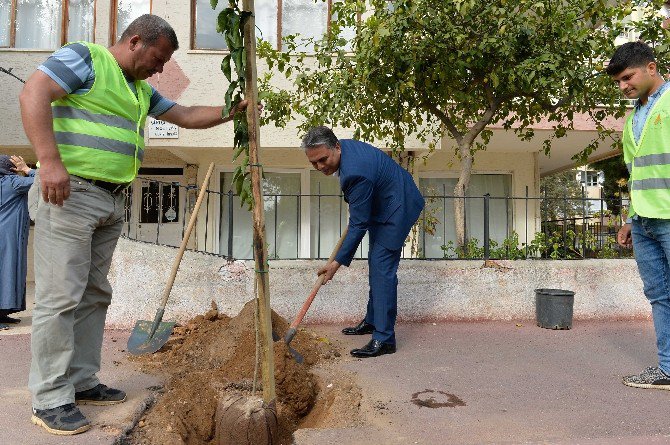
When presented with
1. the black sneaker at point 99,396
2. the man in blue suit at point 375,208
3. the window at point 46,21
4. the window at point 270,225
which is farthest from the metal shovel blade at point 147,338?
the window at point 46,21

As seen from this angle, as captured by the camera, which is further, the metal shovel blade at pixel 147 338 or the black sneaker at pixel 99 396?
the metal shovel blade at pixel 147 338

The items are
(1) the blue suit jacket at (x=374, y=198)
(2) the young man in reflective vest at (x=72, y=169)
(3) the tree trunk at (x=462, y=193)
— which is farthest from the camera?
(3) the tree trunk at (x=462, y=193)

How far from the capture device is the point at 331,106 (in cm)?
580

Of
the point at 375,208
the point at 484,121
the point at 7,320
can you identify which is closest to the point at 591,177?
the point at 484,121

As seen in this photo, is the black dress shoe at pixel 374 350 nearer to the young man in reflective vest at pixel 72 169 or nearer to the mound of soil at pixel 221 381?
the mound of soil at pixel 221 381

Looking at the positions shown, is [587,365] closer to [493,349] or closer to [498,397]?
[493,349]

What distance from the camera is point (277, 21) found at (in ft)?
28.7

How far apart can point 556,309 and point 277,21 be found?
629 cm

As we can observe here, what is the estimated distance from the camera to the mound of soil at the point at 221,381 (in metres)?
2.82

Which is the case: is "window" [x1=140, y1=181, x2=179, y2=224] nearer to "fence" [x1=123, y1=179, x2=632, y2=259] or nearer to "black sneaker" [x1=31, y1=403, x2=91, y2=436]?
"fence" [x1=123, y1=179, x2=632, y2=259]

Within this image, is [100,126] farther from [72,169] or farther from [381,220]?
[381,220]

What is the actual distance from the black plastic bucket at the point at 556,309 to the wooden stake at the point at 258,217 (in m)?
3.74

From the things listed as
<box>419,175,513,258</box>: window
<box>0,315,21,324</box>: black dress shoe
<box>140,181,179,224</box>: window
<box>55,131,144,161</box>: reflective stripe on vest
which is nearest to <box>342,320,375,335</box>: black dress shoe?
<box>55,131,144,161</box>: reflective stripe on vest

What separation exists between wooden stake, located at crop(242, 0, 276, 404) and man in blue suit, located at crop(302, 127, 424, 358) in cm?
150
